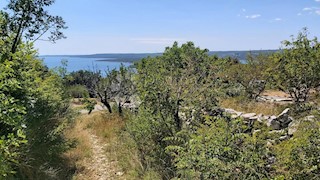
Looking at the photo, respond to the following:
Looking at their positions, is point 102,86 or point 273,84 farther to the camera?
point 102,86

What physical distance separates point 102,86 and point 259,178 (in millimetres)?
11083

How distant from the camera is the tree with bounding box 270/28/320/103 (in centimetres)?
898

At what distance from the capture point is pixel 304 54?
9.24 meters

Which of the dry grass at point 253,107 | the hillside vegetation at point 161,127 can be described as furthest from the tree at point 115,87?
the dry grass at point 253,107

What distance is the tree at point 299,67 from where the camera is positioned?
8.98m

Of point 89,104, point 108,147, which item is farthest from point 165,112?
point 89,104

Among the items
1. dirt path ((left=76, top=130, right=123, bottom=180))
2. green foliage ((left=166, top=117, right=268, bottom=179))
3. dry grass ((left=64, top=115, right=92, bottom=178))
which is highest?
green foliage ((left=166, top=117, right=268, bottom=179))

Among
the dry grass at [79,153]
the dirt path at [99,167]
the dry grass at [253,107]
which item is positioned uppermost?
the dry grass at [253,107]

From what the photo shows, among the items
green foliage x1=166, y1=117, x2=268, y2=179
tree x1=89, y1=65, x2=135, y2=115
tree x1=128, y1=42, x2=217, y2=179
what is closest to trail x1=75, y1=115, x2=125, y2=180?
tree x1=128, y1=42, x2=217, y2=179

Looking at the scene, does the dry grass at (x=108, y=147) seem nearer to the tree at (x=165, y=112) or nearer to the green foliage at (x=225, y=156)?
the tree at (x=165, y=112)

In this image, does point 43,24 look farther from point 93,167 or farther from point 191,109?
point 191,109

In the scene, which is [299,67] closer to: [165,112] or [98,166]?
[165,112]

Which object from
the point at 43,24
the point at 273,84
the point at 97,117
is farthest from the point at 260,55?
the point at 43,24

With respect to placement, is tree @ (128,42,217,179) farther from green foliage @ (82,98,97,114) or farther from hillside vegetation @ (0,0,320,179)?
green foliage @ (82,98,97,114)
